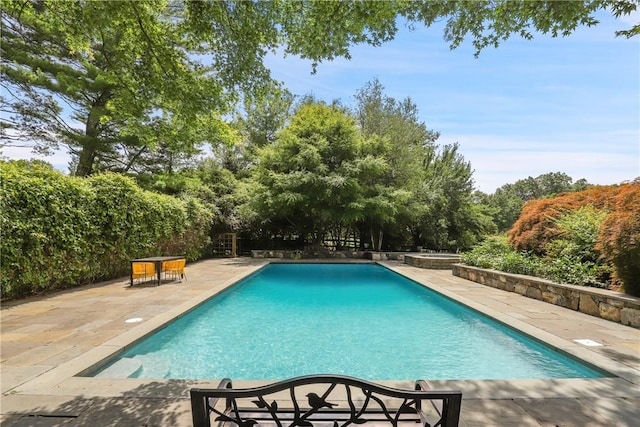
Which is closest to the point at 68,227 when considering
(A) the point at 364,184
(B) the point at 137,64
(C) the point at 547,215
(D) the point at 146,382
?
(B) the point at 137,64

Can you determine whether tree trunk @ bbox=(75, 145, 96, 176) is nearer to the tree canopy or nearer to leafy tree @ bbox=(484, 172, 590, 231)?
the tree canopy

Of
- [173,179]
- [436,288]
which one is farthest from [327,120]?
[436,288]

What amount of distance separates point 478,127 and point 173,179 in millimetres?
16656

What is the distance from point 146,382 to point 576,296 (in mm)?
7156

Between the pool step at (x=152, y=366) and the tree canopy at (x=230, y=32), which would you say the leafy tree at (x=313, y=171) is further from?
the pool step at (x=152, y=366)

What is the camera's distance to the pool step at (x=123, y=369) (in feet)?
10.8

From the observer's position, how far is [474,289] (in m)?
7.75

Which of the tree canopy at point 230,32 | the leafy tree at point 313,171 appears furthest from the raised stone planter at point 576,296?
the leafy tree at point 313,171

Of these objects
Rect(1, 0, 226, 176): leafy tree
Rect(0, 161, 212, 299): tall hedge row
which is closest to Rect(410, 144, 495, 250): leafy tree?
Rect(0, 161, 212, 299): tall hedge row

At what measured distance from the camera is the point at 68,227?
22.0 feet

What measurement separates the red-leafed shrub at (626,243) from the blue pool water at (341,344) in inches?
88.1

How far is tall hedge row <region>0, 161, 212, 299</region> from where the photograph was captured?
219 inches

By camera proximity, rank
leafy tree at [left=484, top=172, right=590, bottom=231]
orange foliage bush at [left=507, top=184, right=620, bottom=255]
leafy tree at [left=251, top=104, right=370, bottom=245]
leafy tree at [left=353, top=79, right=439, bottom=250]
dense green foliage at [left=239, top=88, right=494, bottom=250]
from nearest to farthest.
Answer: orange foliage bush at [left=507, top=184, right=620, bottom=255] → leafy tree at [left=251, top=104, right=370, bottom=245] → dense green foliage at [left=239, top=88, right=494, bottom=250] → leafy tree at [left=353, top=79, right=439, bottom=250] → leafy tree at [left=484, top=172, right=590, bottom=231]

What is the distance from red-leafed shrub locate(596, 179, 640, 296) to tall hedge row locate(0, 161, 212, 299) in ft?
34.7
